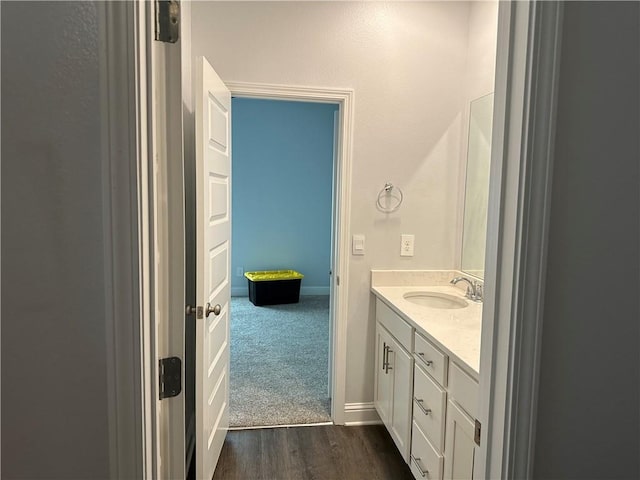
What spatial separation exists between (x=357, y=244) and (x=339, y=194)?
0.32 meters

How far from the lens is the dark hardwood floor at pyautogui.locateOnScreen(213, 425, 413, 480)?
7.41 ft

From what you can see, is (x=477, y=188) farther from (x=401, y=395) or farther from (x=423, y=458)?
(x=423, y=458)

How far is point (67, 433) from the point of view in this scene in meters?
0.80

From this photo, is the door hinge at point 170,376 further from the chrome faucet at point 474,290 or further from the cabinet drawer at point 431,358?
the chrome faucet at point 474,290

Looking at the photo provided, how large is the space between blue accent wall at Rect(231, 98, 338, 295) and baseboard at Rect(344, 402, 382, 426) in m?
3.47

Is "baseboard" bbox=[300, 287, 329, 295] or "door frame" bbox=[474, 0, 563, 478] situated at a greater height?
"door frame" bbox=[474, 0, 563, 478]

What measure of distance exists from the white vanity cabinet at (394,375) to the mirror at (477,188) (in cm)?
59

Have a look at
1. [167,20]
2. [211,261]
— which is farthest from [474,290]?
[167,20]

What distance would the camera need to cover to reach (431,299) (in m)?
2.60

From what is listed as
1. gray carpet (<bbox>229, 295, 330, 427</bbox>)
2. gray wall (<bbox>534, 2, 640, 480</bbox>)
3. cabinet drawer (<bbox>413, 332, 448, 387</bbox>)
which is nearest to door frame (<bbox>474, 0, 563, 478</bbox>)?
gray wall (<bbox>534, 2, 640, 480</bbox>)

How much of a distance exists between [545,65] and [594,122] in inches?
6.0

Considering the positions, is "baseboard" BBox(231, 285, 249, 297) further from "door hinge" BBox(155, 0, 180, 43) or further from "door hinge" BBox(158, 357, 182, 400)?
"door hinge" BBox(155, 0, 180, 43)

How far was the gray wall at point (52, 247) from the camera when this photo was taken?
2.42ft

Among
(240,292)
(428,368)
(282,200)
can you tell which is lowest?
(240,292)
